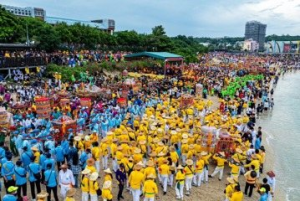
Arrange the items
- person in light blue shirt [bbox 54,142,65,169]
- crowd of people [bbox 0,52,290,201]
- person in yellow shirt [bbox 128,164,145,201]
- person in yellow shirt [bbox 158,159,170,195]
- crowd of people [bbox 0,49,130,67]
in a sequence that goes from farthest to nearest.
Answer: crowd of people [bbox 0,49,130,67] → person in light blue shirt [bbox 54,142,65,169] → person in yellow shirt [bbox 158,159,170,195] → person in yellow shirt [bbox 128,164,145,201] → crowd of people [bbox 0,52,290,201]

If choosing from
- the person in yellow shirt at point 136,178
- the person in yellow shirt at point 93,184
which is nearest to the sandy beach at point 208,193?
the person in yellow shirt at point 136,178

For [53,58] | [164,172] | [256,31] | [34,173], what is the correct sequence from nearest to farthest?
[34,173] < [164,172] < [53,58] < [256,31]

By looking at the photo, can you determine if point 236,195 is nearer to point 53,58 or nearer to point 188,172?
point 188,172

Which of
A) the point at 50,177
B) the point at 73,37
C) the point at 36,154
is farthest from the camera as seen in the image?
the point at 73,37

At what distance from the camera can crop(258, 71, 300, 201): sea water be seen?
9953mm

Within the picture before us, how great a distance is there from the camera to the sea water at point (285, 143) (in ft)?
32.7

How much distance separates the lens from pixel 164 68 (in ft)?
94.7

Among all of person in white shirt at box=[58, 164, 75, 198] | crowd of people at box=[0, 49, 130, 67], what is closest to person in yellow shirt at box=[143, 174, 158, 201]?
person in white shirt at box=[58, 164, 75, 198]

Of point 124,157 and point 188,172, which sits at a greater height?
point 124,157

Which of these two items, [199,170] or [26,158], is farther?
[199,170]

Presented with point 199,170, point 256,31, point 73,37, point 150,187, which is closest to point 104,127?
point 199,170

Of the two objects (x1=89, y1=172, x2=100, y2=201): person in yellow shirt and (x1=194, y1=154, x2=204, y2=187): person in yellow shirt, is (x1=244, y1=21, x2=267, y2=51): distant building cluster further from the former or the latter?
(x1=89, y1=172, x2=100, y2=201): person in yellow shirt

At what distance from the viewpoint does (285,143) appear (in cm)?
1445

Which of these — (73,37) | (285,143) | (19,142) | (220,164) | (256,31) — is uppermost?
(256,31)
